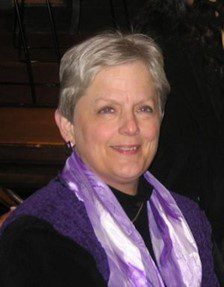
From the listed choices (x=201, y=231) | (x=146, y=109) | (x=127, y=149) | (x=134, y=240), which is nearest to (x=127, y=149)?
(x=127, y=149)

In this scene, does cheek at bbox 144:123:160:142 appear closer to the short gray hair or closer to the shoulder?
the short gray hair

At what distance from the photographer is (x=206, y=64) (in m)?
1.71

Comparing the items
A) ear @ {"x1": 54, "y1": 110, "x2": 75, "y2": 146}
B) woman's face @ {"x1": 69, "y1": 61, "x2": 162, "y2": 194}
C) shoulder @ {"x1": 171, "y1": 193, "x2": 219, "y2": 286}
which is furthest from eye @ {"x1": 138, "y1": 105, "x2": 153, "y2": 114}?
shoulder @ {"x1": 171, "y1": 193, "x2": 219, "y2": 286}

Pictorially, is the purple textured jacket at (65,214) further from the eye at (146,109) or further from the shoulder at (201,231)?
the shoulder at (201,231)

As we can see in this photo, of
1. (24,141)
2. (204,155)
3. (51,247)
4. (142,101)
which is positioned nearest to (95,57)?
(142,101)

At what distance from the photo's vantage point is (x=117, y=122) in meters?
1.32

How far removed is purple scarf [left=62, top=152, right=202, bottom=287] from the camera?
1294mm

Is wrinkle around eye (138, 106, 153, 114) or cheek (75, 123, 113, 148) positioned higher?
wrinkle around eye (138, 106, 153, 114)

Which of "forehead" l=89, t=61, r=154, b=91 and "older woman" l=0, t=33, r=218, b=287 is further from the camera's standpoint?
"forehead" l=89, t=61, r=154, b=91

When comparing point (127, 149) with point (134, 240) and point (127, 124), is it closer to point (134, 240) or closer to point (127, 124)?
point (127, 124)

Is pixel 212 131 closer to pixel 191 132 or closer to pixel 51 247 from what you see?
pixel 191 132

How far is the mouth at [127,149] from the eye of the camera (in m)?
1.34

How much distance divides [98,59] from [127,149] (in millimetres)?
215

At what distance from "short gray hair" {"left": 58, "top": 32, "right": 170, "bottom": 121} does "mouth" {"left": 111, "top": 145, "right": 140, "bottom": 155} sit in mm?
133
